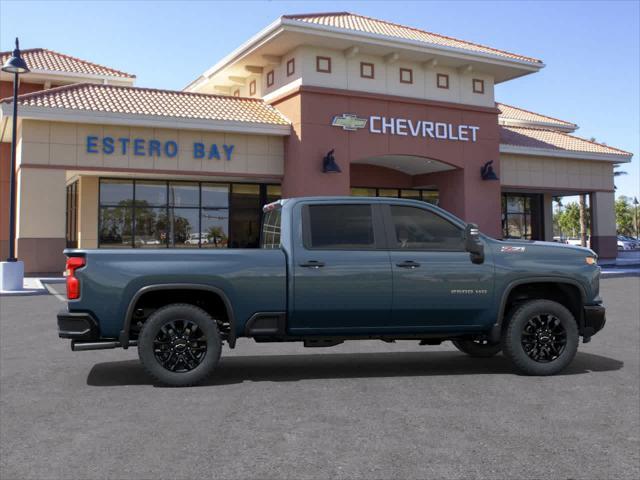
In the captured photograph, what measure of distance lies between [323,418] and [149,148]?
20239 mm

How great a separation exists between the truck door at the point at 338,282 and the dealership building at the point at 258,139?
17.6 meters

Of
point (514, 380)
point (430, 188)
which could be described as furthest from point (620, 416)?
point (430, 188)

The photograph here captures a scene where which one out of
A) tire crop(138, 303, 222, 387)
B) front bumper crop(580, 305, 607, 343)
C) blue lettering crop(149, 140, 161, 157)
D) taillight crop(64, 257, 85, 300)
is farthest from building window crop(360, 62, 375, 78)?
taillight crop(64, 257, 85, 300)

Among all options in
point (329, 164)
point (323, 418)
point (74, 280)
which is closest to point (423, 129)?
point (329, 164)

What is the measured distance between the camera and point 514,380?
275 inches

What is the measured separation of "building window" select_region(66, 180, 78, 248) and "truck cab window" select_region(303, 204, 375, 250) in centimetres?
2241

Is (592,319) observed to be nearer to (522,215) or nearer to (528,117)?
(522,215)

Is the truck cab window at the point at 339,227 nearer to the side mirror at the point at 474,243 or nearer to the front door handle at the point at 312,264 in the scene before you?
the front door handle at the point at 312,264

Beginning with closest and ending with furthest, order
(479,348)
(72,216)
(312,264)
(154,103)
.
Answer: (312,264) < (479,348) < (154,103) < (72,216)

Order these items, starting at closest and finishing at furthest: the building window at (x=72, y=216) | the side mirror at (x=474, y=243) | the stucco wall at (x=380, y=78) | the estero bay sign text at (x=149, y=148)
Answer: the side mirror at (x=474, y=243), the estero bay sign text at (x=149, y=148), the stucco wall at (x=380, y=78), the building window at (x=72, y=216)

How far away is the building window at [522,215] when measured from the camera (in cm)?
3603

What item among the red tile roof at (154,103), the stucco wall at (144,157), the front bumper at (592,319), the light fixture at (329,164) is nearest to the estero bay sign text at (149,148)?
the stucco wall at (144,157)

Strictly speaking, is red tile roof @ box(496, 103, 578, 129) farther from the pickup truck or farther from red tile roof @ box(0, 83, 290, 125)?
the pickup truck

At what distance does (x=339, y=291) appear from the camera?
22.7 ft
